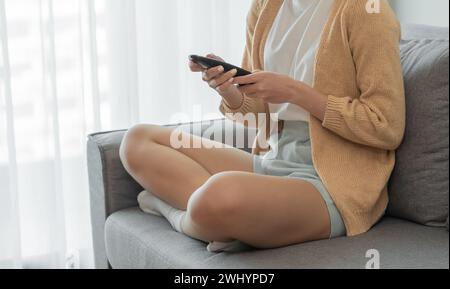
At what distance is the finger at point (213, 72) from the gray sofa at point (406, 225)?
14.1 inches

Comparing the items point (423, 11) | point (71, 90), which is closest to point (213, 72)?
point (71, 90)

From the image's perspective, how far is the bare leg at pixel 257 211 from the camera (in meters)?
1.30

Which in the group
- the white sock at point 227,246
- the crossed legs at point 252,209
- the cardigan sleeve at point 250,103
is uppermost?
the cardigan sleeve at point 250,103

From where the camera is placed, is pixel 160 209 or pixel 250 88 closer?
pixel 250 88

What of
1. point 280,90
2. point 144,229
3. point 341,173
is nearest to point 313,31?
point 280,90

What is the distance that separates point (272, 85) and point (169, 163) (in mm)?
317

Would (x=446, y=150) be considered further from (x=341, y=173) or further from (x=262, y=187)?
(x=262, y=187)

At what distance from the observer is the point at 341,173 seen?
56.8 inches

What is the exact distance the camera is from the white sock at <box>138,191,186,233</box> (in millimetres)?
1526

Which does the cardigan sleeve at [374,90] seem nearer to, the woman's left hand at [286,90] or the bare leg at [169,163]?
the woman's left hand at [286,90]

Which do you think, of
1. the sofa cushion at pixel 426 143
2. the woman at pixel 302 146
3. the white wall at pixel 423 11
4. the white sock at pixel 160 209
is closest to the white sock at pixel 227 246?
the woman at pixel 302 146

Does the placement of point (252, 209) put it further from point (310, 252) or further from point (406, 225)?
point (406, 225)

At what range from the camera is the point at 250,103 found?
1672mm

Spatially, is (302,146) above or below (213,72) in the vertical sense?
below
